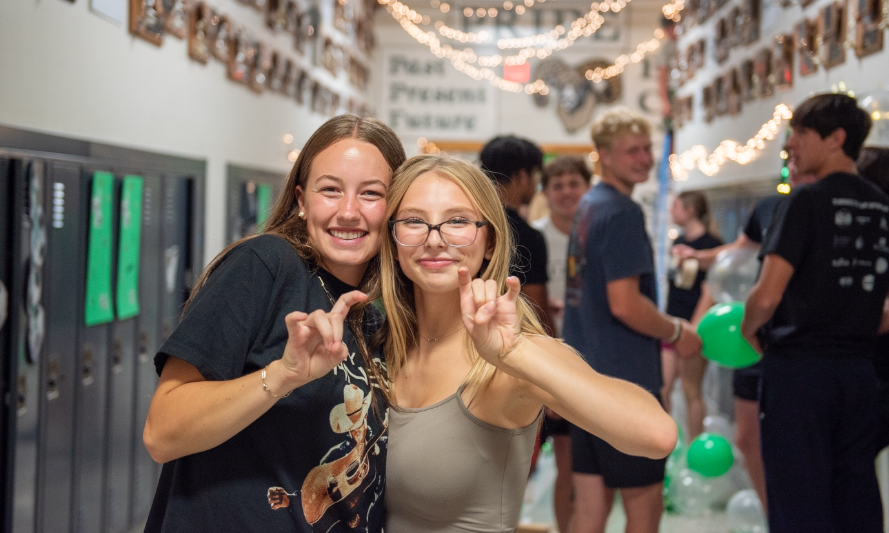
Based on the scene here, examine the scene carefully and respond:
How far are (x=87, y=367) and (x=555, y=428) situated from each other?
204cm

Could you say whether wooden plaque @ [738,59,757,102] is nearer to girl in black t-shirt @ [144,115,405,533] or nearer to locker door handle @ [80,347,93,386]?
locker door handle @ [80,347,93,386]

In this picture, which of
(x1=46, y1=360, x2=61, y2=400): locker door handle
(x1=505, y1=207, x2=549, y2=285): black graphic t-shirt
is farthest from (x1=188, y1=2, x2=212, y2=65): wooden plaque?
(x1=505, y1=207, x2=549, y2=285): black graphic t-shirt

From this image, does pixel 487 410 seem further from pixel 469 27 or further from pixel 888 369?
pixel 469 27

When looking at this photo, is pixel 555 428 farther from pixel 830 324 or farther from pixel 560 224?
pixel 560 224

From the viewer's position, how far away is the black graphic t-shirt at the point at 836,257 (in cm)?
277

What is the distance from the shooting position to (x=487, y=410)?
5.27 feet

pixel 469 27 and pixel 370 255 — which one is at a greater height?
pixel 469 27

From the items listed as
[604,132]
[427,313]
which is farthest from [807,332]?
[427,313]

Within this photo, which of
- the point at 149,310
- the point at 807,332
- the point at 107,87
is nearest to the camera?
the point at 807,332

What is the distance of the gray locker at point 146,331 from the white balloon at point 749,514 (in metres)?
2.95

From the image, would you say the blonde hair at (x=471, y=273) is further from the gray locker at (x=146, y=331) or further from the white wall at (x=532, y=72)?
the white wall at (x=532, y=72)

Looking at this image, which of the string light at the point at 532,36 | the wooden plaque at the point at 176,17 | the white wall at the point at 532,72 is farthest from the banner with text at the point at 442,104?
the wooden plaque at the point at 176,17

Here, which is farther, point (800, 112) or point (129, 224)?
point (129, 224)

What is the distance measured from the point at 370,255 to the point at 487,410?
40 centimetres
